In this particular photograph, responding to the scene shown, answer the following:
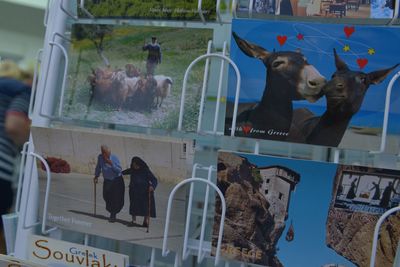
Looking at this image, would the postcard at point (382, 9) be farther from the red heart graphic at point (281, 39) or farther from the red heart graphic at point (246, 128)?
the red heart graphic at point (246, 128)

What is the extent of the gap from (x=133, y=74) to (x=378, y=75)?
39 cm

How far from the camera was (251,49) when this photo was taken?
1.84ft

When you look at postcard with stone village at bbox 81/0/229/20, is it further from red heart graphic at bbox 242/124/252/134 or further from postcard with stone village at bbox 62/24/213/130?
red heart graphic at bbox 242/124/252/134

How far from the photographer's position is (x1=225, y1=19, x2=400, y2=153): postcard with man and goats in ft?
1.70

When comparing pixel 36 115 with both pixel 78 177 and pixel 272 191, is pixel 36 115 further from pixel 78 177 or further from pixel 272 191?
pixel 272 191

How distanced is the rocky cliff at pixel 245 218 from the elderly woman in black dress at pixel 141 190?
0.11 metres

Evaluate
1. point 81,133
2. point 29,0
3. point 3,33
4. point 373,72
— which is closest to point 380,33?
point 373,72

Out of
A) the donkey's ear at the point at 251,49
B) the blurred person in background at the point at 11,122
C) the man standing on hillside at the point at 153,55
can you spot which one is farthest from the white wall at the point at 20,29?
the donkey's ear at the point at 251,49

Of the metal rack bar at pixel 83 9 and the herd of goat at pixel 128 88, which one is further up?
the metal rack bar at pixel 83 9

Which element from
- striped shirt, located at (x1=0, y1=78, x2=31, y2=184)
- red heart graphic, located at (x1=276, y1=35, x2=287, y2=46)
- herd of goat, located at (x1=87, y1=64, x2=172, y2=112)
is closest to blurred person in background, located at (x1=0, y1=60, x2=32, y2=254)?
striped shirt, located at (x1=0, y1=78, x2=31, y2=184)

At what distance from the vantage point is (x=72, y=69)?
26.5 inches

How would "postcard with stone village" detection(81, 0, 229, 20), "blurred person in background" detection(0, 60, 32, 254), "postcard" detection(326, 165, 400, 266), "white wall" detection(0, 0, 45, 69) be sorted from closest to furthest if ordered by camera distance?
"postcard" detection(326, 165, 400, 266), "postcard with stone village" detection(81, 0, 229, 20), "blurred person in background" detection(0, 60, 32, 254), "white wall" detection(0, 0, 45, 69)

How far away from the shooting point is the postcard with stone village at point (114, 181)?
56 cm

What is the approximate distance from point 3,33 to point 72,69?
4.26 metres
